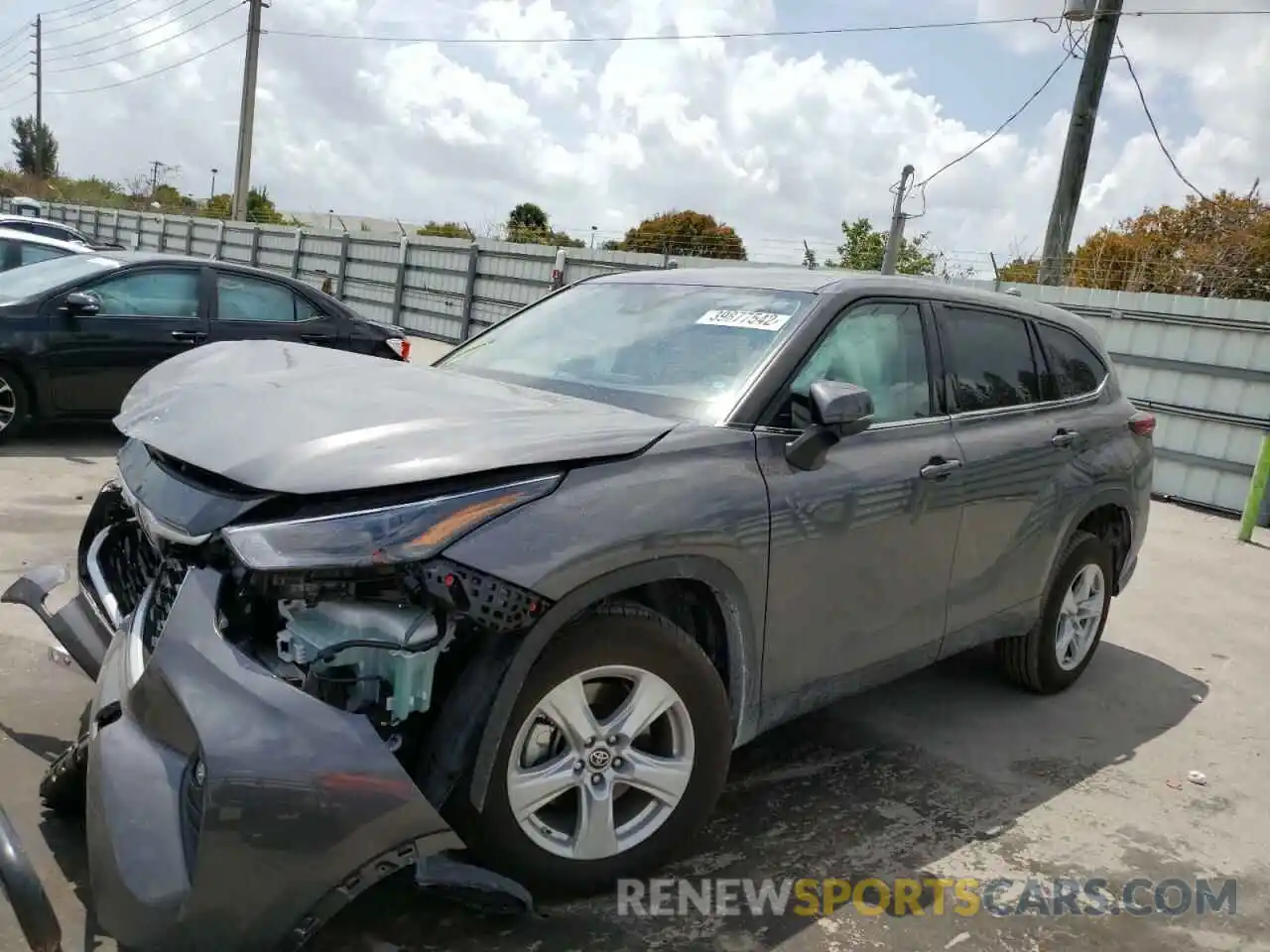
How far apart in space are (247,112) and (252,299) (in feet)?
72.9

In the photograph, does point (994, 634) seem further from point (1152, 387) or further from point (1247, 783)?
point (1152, 387)

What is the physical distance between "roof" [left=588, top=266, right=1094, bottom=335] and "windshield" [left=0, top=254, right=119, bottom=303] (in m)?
5.39

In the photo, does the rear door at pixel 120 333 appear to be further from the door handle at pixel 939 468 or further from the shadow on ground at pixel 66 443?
the door handle at pixel 939 468

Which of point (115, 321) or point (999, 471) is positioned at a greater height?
point (999, 471)

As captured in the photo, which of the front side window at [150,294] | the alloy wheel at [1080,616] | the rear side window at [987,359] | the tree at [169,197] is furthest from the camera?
the tree at [169,197]

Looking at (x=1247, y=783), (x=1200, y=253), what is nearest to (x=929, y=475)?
(x=1247, y=783)

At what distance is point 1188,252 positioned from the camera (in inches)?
1074

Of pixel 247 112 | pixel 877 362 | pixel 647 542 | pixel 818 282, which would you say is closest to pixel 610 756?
pixel 647 542

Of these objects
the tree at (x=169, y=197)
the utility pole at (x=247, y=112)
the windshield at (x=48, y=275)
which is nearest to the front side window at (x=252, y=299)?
the windshield at (x=48, y=275)

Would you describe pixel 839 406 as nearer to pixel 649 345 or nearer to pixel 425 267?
pixel 649 345

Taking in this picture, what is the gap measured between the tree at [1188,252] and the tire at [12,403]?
10.8 metres

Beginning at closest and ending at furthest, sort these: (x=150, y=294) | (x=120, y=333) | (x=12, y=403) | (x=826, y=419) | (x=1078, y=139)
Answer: (x=826, y=419)
(x=12, y=403)
(x=120, y=333)
(x=150, y=294)
(x=1078, y=139)

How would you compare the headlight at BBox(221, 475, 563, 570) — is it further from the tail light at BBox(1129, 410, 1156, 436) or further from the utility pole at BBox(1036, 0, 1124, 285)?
→ the utility pole at BBox(1036, 0, 1124, 285)

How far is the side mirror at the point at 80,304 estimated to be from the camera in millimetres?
7578
